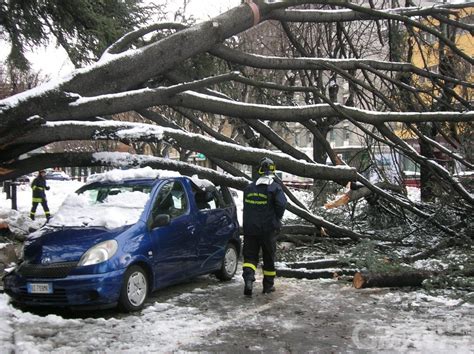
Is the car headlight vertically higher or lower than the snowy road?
higher

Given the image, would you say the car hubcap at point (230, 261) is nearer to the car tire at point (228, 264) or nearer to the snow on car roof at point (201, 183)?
the car tire at point (228, 264)

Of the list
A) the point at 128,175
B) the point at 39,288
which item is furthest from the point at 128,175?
the point at 39,288

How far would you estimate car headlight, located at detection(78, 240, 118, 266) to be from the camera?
6.33 meters

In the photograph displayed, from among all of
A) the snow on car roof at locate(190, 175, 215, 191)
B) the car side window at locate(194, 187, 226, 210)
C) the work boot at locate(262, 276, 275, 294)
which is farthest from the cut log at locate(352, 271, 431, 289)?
the snow on car roof at locate(190, 175, 215, 191)

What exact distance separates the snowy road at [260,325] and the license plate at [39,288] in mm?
299

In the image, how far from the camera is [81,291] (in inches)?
244

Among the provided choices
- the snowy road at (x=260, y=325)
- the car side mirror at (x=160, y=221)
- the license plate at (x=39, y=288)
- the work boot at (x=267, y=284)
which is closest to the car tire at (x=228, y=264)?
the snowy road at (x=260, y=325)

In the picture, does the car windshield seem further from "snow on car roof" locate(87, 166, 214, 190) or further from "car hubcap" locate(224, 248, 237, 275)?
"car hubcap" locate(224, 248, 237, 275)

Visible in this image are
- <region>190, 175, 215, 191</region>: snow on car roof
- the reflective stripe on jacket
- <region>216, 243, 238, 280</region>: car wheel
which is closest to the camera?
<region>190, 175, 215, 191</region>: snow on car roof

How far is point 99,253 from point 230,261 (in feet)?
10.1

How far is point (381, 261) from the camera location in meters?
8.57

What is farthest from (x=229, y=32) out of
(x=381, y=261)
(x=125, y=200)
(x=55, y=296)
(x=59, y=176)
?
(x=59, y=176)

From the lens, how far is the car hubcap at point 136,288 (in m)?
6.62

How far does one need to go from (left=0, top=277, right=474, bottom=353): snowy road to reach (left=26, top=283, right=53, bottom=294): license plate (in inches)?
11.8
